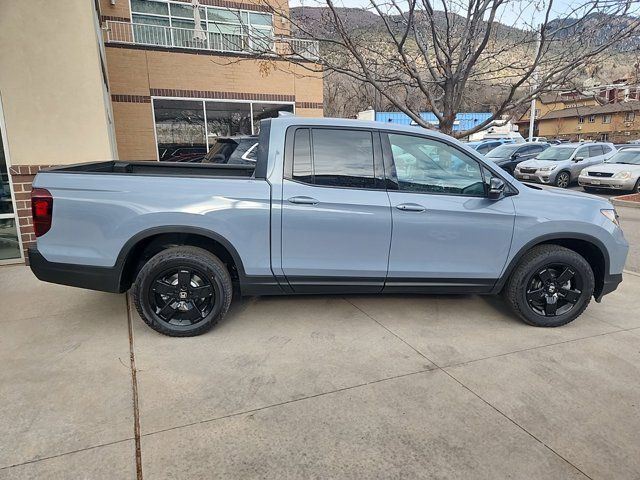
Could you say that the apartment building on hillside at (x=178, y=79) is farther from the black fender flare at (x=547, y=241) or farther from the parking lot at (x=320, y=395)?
the parking lot at (x=320, y=395)

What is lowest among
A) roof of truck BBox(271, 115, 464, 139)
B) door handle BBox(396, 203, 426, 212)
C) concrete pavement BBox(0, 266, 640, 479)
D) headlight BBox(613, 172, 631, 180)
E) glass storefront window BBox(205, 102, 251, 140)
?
concrete pavement BBox(0, 266, 640, 479)

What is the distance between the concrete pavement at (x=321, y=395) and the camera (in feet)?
7.67

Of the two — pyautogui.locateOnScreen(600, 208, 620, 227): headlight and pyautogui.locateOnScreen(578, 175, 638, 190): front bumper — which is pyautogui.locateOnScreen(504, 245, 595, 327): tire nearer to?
pyautogui.locateOnScreen(600, 208, 620, 227): headlight

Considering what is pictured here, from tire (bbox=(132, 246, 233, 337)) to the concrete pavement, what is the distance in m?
0.16

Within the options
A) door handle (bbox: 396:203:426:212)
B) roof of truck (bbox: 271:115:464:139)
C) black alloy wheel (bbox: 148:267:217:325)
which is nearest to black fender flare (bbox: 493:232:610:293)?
door handle (bbox: 396:203:426:212)

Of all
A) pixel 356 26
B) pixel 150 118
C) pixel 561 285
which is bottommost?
pixel 561 285

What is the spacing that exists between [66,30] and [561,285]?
21.7 feet

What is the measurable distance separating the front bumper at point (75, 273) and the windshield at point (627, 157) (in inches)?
643

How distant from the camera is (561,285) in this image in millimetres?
4012

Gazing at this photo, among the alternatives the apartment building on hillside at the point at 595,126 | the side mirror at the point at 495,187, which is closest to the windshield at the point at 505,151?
the side mirror at the point at 495,187

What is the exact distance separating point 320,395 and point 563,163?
Result: 1578cm

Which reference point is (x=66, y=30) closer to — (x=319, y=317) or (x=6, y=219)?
(x=6, y=219)

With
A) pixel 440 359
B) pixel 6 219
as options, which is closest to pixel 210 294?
pixel 440 359

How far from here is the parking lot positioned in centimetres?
234
